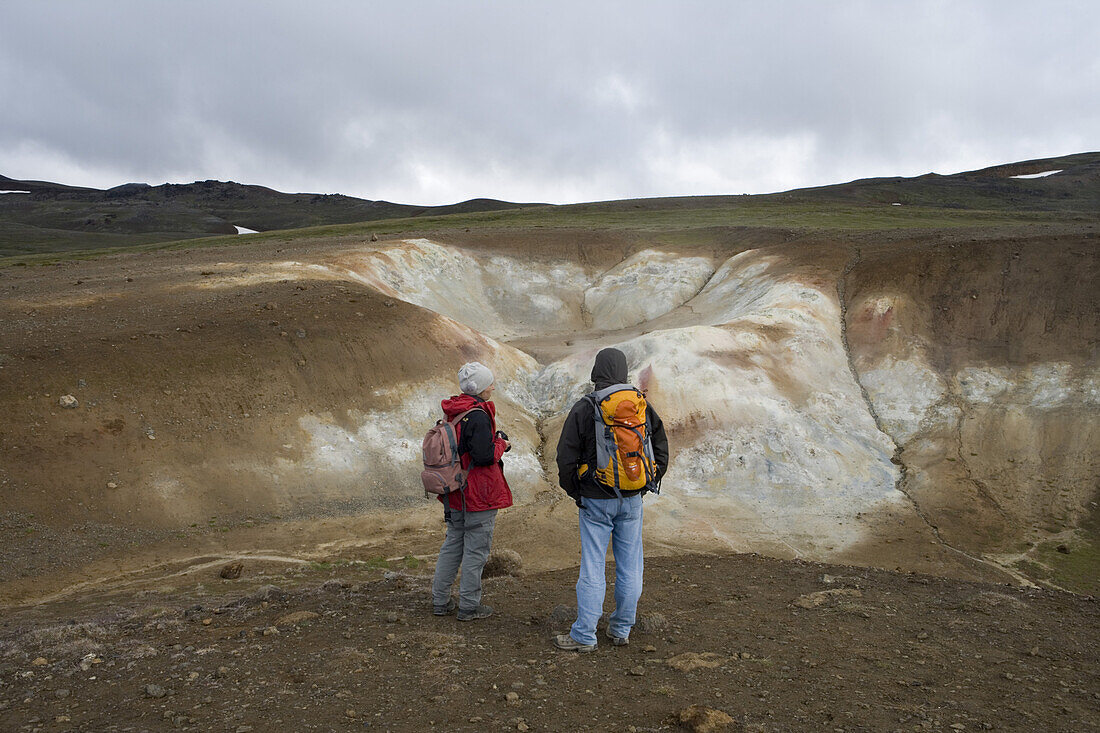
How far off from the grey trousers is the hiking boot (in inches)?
1.5

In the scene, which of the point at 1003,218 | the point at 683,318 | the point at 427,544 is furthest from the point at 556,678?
the point at 1003,218

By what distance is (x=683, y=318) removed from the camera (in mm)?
26234

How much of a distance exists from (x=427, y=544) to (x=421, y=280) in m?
16.4

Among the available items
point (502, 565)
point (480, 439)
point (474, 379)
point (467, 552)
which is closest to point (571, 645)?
point (467, 552)

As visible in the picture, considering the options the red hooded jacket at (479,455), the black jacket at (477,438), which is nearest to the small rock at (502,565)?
the red hooded jacket at (479,455)

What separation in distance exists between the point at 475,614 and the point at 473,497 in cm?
125

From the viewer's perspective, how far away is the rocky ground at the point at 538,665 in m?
4.59

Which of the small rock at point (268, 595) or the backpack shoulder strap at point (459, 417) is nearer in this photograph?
the backpack shoulder strap at point (459, 417)

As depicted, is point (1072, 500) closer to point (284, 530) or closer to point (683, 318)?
point (683, 318)

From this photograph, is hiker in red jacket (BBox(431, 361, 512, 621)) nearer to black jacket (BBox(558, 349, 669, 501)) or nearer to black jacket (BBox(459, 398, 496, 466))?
black jacket (BBox(459, 398, 496, 466))

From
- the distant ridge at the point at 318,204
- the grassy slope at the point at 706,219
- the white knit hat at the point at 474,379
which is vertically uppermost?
the distant ridge at the point at 318,204

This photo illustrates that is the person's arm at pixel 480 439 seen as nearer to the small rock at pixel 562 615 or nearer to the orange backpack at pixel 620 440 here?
the orange backpack at pixel 620 440

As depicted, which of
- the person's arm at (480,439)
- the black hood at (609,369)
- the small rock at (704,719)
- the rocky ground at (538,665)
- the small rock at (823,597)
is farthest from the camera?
the small rock at (823,597)

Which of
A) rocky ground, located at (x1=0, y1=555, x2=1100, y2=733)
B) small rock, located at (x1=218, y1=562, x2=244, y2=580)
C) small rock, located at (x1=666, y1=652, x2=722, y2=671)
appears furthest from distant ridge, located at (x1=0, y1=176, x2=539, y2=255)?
small rock, located at (x1=666, y1=652, x2=722, y2=671)
